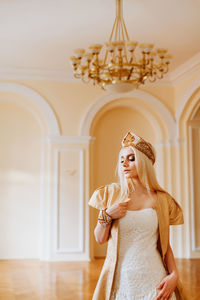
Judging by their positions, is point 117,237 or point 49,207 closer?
point 117,237

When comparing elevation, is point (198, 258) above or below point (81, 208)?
below

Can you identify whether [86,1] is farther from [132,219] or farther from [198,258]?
[198,258]

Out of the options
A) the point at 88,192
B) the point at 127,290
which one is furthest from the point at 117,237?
the point at 88,192

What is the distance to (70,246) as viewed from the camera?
25.3 feet

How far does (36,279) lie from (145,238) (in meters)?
4.62

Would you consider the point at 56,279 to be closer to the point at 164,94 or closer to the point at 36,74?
the point at 36,74

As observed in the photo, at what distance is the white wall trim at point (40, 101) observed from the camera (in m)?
7.84

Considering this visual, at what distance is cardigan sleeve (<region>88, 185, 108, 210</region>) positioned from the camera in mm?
1967

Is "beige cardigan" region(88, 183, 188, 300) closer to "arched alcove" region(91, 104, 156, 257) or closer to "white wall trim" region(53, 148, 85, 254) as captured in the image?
"white wall trim" region(53, 148, 85, 254)

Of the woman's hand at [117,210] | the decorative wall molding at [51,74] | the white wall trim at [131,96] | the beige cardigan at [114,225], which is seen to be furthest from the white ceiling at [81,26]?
the woman's hand at [117,210]

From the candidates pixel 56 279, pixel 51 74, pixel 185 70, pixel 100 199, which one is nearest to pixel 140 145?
pixel 100 199

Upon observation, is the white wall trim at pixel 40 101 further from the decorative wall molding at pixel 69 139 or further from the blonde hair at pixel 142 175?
the blonde hair at pixel 142 175

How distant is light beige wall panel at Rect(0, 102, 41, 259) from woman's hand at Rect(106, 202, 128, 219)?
6.54m

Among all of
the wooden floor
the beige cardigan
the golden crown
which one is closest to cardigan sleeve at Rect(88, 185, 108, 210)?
the beige cardigan
